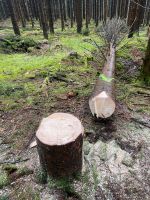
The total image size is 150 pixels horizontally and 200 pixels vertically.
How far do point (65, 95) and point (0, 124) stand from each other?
154cm

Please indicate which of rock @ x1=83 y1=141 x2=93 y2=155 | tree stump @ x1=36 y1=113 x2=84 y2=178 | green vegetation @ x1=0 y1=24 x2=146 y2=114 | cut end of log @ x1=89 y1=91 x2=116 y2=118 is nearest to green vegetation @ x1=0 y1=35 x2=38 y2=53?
green vegetation @ x1=0 y1=24 x2=146 y2=114

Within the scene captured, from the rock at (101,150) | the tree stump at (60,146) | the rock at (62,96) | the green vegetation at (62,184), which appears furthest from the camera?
the rock at (62,96)

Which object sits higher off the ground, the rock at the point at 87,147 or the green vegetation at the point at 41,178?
the green vegetation at the point at 41,178

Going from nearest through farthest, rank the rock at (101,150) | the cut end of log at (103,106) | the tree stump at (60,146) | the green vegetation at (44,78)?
1. the tree stump at (60,146)
2. the rock at (101,150)
3. the cut end of log at (103,106)
4. the green vegetation at (44,78)

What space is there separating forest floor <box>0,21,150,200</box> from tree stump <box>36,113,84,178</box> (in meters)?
0.21

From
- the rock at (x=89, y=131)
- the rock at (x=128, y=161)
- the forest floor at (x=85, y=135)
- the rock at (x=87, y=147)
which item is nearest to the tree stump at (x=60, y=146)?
the forest floor at (x=85, y=135)

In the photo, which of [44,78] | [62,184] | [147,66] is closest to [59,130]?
[62,184]

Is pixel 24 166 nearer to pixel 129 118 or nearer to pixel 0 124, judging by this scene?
pixel 0 124

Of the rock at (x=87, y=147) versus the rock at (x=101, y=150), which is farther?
the rock at (x=87, y=147)

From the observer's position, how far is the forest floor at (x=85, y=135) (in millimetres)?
2723

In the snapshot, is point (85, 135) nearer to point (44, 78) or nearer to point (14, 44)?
point (44, 78)

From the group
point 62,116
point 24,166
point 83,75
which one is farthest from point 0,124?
point 83,75

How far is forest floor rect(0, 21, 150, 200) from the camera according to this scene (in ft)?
8.93

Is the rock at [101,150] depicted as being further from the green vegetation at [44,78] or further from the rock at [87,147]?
the green vegetation at [44,78]
